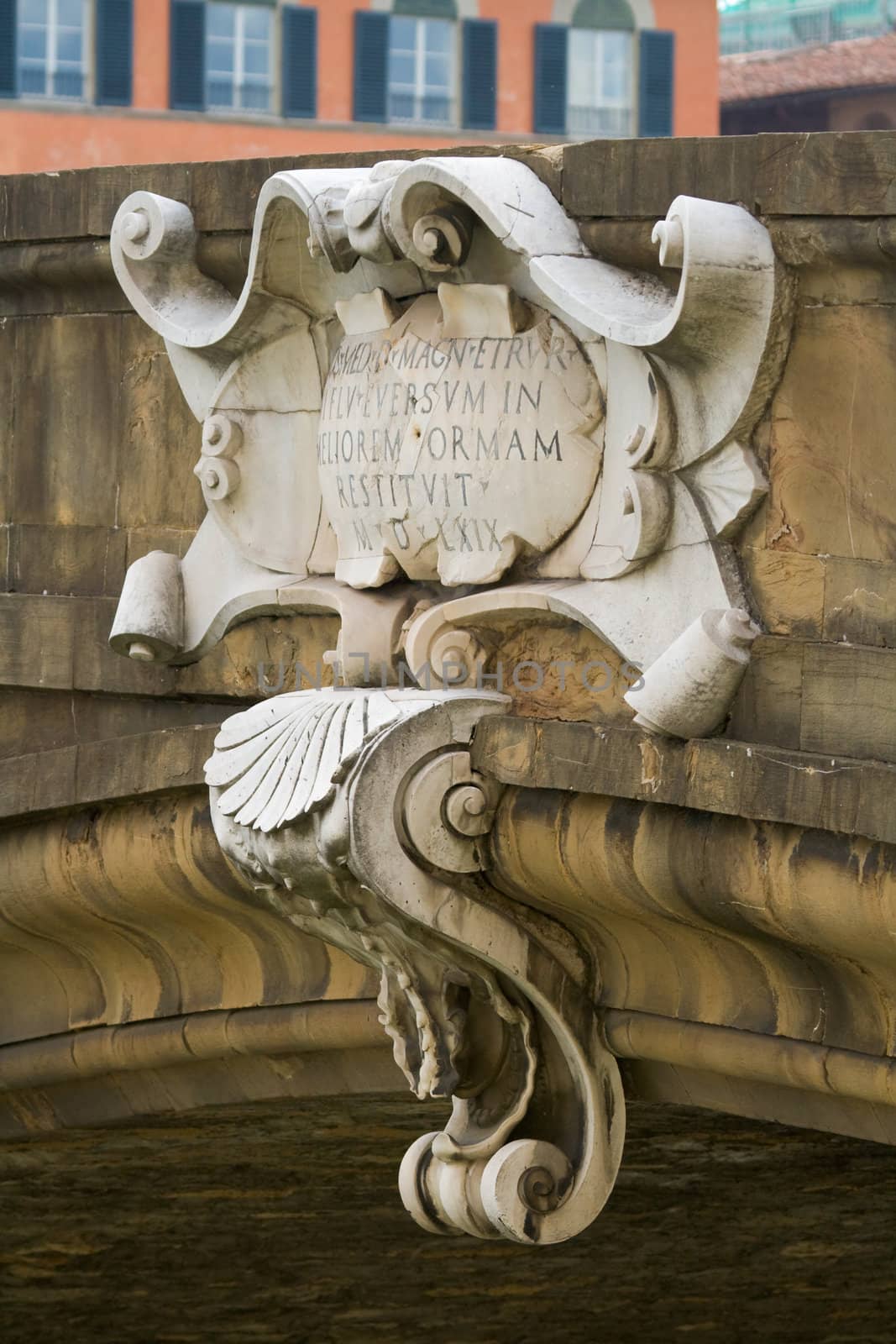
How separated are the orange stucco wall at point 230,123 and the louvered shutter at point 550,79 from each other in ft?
0.24

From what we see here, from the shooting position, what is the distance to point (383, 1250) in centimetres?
620

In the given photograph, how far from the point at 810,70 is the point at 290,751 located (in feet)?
64.3

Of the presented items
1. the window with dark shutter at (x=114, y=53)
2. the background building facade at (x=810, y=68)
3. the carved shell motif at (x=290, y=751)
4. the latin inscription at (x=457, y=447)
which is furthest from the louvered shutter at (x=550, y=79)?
the carved shell motif at (x=290, y=751)

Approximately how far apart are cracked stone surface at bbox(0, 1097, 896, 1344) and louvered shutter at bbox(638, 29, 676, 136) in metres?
15.1

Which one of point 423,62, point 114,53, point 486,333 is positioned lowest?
point 486,333

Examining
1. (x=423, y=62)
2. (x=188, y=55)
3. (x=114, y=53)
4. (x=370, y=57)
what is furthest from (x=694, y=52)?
(x=114, y=53)

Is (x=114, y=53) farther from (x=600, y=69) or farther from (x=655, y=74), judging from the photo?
(x=655, y=74)

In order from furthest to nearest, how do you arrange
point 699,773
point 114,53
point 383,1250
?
point 114,53
point 383,1250
point 699,773

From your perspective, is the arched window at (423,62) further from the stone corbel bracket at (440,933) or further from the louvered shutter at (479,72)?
the stone corbel bracket at (440,933)

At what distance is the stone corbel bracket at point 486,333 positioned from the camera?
11.1 feet

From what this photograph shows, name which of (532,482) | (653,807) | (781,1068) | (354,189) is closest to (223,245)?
(354,189)

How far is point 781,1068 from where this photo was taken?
11.8 ft

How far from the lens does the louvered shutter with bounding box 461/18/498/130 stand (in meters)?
19.9

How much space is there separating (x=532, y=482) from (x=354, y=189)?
463 mm
